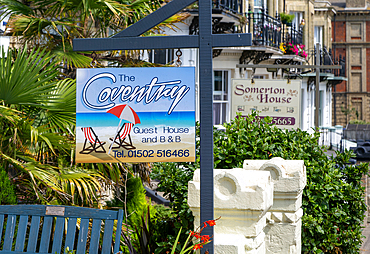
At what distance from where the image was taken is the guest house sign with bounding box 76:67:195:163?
3.11 metres

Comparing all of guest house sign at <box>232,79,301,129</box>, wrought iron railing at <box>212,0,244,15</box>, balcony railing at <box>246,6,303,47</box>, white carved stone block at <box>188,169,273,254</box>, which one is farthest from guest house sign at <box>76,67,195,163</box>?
balcony railing at <box>246,6,303,47</box>

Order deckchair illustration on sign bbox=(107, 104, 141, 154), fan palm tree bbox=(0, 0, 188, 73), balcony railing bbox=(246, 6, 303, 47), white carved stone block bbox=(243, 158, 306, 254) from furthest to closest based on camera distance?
balcony railing bbox=(246, 6, 303, 47), fan palm tree bbox=(0, 0, 188, 73), white carved stone block bbox=(243, 158, 306, 254), deckchair illustration on sign bbox=(107, 104, 141, 154)

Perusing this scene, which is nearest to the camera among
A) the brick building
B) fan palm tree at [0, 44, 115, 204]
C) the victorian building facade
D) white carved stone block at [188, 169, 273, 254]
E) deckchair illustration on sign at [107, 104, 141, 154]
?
white carved stone block at [188, 169, 273, 254]

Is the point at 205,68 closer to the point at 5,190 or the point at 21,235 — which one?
the point at 21,235

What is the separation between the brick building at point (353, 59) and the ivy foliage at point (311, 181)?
35709 millimetres

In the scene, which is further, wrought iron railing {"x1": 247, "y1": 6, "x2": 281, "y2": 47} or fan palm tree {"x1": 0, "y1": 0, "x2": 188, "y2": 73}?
wrought iron railing {"x1": 247, "y1": 6, "x2": 281, "y2": 47}

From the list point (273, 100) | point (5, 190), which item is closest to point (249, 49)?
point (273, 100)

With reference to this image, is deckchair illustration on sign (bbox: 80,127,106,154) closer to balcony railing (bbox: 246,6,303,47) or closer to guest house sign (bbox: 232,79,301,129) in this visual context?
guest house sign (bbox: 232,79,301,129)

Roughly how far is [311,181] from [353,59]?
38.1 m

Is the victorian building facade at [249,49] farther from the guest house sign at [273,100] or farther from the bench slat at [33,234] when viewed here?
the bench slat at [33,234]

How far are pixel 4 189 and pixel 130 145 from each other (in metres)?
1.73

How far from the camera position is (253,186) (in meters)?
3.14

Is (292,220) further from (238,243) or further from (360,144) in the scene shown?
(360,144)

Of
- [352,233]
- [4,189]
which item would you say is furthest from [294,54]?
[4,189]
